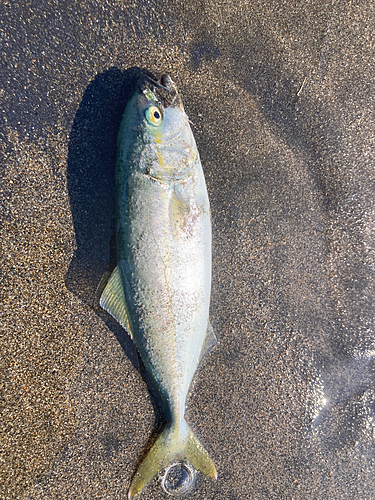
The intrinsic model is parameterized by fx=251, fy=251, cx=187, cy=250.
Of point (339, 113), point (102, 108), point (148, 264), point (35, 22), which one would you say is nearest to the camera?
point (148, 264)

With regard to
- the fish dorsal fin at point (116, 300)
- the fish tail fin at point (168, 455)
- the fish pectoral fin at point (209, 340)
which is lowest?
the fish tail fin at point (168, 455)

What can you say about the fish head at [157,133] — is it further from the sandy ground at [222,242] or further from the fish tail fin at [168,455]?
the fish tail fin at [168,455]

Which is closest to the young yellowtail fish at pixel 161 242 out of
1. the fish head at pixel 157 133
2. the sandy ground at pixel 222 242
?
the fish head at pixel 157 133

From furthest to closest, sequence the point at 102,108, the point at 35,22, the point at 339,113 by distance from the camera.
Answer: the point at 339,113
the point at 102,108
the point at 35,22

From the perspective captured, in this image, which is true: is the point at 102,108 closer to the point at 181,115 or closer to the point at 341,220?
the point at 181,115

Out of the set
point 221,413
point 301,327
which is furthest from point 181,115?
point 221,413

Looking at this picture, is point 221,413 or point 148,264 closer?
point 148,264

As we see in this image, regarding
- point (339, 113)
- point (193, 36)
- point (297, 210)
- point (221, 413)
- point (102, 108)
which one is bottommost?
point (221, 413)
